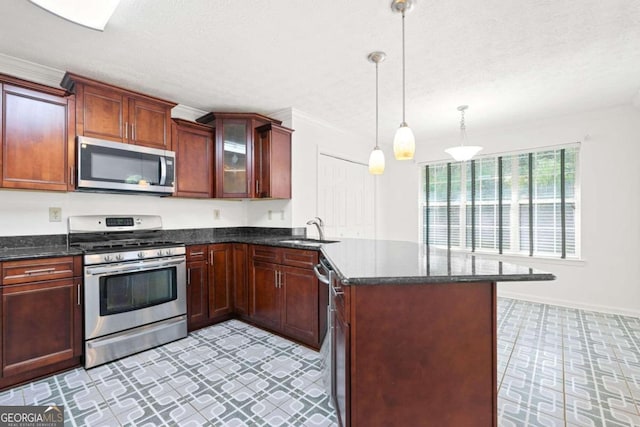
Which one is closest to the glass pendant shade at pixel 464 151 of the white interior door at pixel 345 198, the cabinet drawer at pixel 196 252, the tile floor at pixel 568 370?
the white interior door at pixel 345 198

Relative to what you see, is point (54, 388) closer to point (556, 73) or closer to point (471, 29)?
point (471, 29)

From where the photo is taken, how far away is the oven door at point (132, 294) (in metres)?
2.31

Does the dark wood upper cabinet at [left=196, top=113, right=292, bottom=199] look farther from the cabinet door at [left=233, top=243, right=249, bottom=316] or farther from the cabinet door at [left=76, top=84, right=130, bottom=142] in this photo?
the cabinet door at [left=76, top=84, right=130, bottom=142]

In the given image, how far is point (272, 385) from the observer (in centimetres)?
205

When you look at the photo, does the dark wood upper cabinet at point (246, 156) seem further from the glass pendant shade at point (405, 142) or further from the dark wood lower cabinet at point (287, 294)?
the glass pendant shade at point (405, 142)

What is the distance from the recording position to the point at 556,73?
2.65 m

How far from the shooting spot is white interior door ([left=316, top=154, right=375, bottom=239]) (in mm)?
4094

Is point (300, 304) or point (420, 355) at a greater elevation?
point (420, 355)

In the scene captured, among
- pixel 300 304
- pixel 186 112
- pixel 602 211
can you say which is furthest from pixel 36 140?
pixel 602 211

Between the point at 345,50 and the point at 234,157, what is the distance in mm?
1773

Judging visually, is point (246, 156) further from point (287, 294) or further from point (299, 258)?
point (287, 294)

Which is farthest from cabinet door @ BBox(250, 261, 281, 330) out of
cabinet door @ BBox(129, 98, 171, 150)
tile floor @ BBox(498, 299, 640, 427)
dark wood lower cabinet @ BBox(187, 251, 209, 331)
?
tile floor @ BBox(498, 299, 640, 427)

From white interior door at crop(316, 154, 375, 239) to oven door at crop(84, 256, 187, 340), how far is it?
6.33ft

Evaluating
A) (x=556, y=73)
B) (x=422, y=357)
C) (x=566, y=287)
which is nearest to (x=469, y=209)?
(x=566, y=287)
